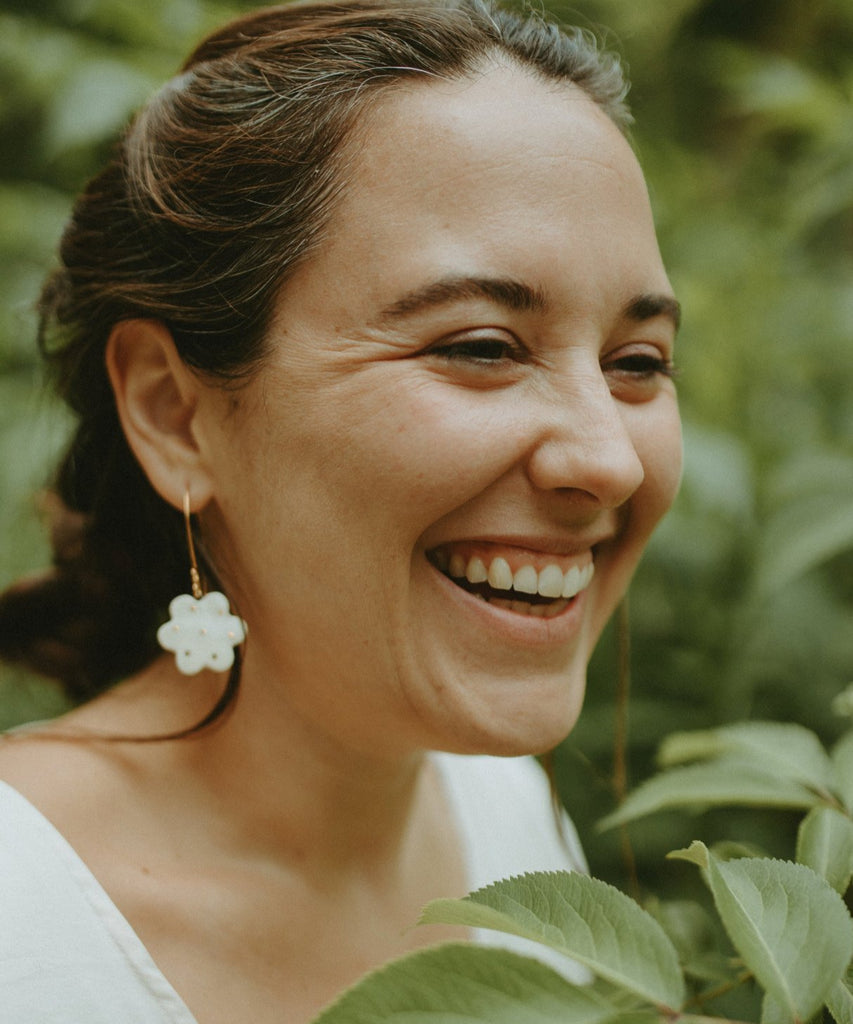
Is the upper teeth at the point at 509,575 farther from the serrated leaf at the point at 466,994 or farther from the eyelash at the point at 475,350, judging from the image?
the serrated leaf at the point at 466,994

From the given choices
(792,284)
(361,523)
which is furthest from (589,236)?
(792,284)

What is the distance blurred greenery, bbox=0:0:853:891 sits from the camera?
215 cm

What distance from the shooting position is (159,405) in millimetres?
1425

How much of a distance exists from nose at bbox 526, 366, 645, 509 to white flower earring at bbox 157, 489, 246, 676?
1.54 ft

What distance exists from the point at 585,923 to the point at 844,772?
515 mm

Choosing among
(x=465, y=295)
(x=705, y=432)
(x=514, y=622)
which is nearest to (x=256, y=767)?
(x=514, y=622)

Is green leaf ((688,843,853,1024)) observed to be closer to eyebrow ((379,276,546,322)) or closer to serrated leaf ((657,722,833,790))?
serrated leaf ((657,722,833,790))

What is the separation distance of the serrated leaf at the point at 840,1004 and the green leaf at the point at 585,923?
0.13 meters

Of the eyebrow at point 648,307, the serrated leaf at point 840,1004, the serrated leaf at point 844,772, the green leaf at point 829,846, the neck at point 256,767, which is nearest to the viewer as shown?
the serrated leaf at point 840,1004

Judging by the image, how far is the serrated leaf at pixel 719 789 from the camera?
3.63 ft

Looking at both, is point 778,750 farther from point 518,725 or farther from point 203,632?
point 203,632

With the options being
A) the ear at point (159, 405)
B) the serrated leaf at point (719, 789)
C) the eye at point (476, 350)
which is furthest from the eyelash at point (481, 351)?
the serrated leaf at point (719, 789)

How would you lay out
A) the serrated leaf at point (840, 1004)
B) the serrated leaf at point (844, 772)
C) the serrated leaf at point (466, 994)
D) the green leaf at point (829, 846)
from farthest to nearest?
1. the serrated leaf at point (844, 772)
2. the green leaf at point (829, 846)
3. the serrated leaf at point (840, 1004)
4. the serrated leaf at point (466, 994)

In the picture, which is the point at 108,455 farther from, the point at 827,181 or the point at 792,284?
the point at 792,284
